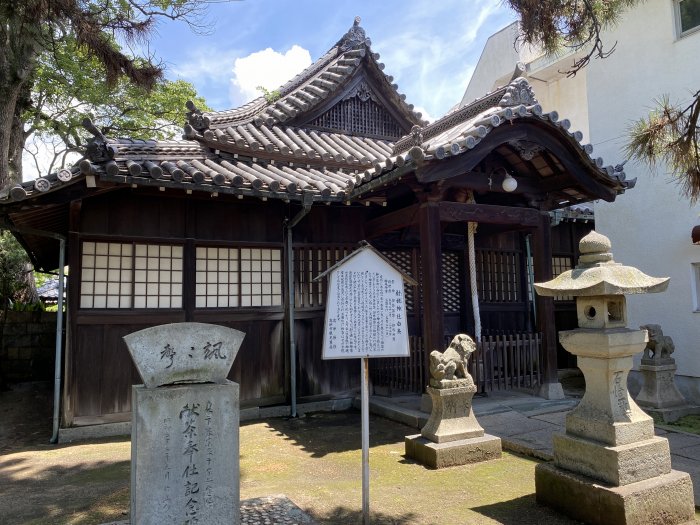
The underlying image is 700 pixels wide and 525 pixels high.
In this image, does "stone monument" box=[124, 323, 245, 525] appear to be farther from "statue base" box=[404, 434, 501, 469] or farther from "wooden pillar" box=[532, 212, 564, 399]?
"wooden pillar" box=[532, 212, 564, 399]

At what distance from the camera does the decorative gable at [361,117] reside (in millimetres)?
11758

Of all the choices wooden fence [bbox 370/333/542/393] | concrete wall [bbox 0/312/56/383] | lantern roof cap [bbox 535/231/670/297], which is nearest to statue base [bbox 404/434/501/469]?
wooden fence [bbox 370/333/542/393]

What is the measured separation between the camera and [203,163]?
8602mm

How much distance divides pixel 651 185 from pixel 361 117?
7004 mm

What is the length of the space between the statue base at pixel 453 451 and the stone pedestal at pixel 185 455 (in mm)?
2762

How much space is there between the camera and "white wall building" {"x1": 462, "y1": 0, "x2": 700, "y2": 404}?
9.87 meters

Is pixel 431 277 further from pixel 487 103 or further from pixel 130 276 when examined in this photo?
pixel 130 276

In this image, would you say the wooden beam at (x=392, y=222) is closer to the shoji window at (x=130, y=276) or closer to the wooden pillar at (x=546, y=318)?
the wooden pillar at (x=546, y=318)

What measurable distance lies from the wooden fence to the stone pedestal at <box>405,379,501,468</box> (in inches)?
73.0

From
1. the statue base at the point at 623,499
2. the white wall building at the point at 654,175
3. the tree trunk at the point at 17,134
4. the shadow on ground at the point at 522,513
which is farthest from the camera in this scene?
the tree trunk at the point at 17,134

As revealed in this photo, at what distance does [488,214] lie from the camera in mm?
8367

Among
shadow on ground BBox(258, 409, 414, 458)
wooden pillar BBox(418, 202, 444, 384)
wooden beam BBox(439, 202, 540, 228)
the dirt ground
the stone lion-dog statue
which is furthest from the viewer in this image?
wooden beam BBox(439, 202, 540, 228)

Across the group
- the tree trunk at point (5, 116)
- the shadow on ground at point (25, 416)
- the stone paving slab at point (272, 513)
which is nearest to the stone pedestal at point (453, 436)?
the stone paving slab at point (272, 513)

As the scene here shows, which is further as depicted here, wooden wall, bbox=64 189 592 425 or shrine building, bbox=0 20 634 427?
wooden wall, bbox=64 189 592 425
